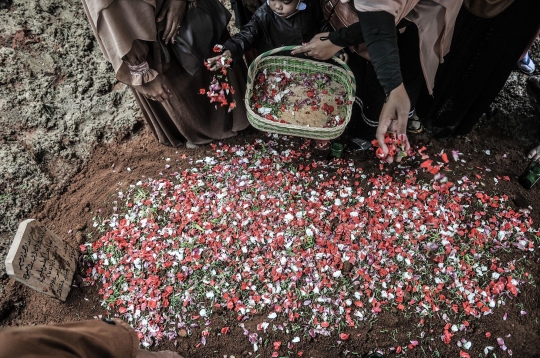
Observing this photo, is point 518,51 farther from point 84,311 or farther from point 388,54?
point 84,311

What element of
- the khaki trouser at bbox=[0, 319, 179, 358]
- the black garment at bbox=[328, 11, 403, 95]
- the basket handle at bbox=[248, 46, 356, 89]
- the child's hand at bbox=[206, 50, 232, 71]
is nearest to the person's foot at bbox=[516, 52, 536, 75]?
the basket handle at bbox=[248, 46, 356, 89]

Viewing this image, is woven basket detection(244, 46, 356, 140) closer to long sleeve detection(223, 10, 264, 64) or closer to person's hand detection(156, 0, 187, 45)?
long sleeve detection(223, 10, 264, 64)

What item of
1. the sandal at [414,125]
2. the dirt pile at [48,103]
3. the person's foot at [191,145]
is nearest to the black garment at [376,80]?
the sandal at [414,125]

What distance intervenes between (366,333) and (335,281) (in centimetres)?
Answer: 39

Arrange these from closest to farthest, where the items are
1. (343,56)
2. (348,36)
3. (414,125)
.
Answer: (348,36) < (343,56) < (414,125)

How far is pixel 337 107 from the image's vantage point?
2.92 meters

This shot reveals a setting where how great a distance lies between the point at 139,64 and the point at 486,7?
2.38 metres

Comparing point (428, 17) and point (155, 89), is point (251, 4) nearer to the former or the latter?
point (155, 89)

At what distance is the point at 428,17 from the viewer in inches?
90.0

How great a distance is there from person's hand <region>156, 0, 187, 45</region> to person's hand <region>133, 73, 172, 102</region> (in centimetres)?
29

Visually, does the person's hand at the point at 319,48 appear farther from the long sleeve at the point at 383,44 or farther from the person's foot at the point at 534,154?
the person's foot at the point at 534,154

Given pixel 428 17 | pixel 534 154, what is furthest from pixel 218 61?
pixel 534 154

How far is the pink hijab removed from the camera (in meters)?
2.09

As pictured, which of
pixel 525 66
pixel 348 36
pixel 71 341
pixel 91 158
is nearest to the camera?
pixel 71 341
